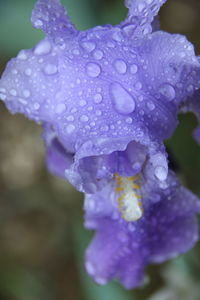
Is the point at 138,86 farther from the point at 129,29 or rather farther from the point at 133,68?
the point at 129,29

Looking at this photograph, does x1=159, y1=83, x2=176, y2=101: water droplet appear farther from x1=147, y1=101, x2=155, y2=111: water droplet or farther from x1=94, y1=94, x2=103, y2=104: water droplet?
x1=94, y1=94, x2=103, y2=104: water droplet

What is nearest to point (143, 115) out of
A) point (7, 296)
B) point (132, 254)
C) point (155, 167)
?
point (155, 167)

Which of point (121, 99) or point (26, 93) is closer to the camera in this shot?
point (121, 99)

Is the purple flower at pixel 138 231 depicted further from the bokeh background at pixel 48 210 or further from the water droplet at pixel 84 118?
the bokeh background at pixel 48 210

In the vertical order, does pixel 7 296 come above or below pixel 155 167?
below

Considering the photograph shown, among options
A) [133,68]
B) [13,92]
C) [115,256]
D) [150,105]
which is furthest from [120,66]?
[115,256]

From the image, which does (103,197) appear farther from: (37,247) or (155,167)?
(37,247)
